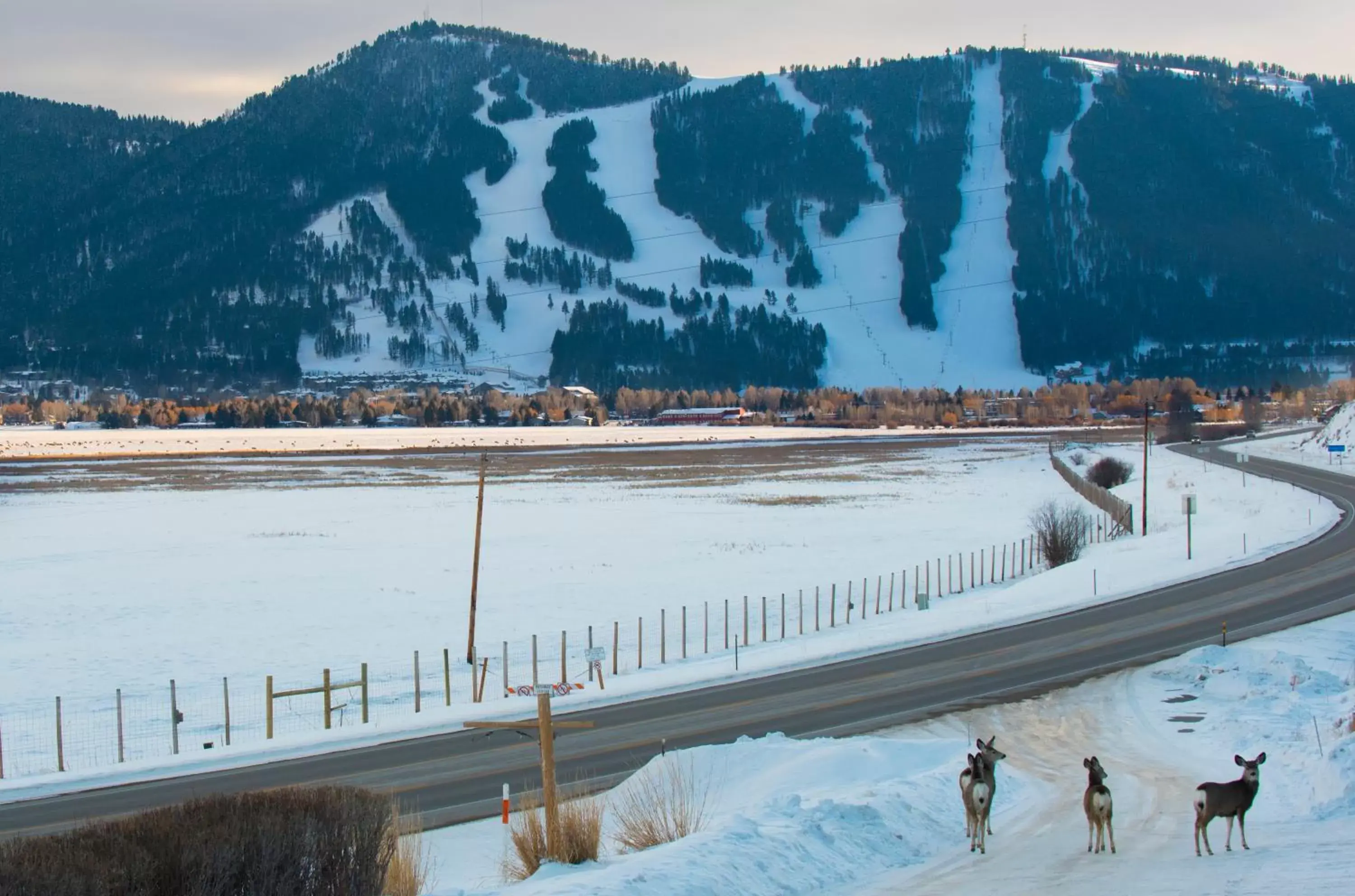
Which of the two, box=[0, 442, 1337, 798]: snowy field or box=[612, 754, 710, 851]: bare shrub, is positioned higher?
box=[612, 754, 710, 851]: bare shrub

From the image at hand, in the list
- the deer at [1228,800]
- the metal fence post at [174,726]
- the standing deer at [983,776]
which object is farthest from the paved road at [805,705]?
the deer at [1228,800]

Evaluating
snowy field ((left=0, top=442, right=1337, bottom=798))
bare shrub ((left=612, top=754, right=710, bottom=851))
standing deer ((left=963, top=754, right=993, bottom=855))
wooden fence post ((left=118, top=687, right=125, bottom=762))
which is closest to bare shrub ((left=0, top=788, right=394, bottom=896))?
bare shrub ((left=612, top=754, right=710, bottom=851))

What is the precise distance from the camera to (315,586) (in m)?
50.0

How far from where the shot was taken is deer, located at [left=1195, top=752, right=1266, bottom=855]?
15.3 metres

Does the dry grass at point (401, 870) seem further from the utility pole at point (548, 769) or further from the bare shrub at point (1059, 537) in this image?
the bare shrub at point (1059, 537)

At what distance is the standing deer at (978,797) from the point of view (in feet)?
52.1

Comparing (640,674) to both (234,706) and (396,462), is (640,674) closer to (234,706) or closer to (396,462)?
(234,706)

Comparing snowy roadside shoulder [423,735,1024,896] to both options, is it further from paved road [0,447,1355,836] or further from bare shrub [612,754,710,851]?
paved road [0,447,1355,836]

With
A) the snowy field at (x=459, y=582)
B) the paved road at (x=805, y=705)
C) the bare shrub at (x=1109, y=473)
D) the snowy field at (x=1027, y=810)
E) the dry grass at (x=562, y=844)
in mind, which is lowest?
the bare shrub at (x=1109, y=473)

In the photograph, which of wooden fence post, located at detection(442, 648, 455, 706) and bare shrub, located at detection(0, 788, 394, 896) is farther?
wooden fence post, located at detection(442, 648, 455, 706)

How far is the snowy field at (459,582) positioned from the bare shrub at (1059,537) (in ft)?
4.17

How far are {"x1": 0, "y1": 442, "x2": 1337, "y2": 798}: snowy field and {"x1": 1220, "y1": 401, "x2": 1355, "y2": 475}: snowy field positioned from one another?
42.7 ft

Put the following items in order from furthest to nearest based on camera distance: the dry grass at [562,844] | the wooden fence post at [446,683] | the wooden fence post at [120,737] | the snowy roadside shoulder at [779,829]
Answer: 1. the wooden fence post at [446,683]
2. the wooden fence post at [120,737]
3. the dry grass at [562,844]
4. the snowy roadside shoulder at [779,829]

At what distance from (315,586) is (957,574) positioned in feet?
84.2
